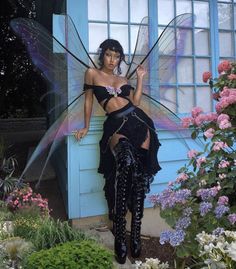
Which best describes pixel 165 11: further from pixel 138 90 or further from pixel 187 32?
pixel 138 90

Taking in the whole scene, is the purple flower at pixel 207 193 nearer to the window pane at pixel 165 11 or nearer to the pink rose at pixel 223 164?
the pink rose at pixel 223 164

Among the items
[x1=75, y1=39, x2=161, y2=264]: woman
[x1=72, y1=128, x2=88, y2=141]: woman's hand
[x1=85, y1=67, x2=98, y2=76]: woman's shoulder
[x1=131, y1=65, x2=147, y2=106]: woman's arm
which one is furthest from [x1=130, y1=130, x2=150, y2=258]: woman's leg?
[x1=85, y1=67, x2=98, y2=76]: woman's shoulder

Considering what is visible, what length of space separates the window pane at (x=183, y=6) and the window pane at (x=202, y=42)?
270mm

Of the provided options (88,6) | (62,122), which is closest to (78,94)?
(62,122)

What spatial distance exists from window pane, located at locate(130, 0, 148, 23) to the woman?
525 millimetres

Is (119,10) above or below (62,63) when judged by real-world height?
above

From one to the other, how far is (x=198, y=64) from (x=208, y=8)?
0.71m

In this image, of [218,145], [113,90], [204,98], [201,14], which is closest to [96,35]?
[113,90]

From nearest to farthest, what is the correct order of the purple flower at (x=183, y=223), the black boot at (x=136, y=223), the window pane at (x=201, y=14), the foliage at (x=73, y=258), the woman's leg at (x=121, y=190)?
the purple flower at (x=183, y=223) < the foliage at (x=73, y=258) < the woman's leg at (x=121, y=190) < the black boot at (x=136, y=223) < the window pane at (x=201, y=14)

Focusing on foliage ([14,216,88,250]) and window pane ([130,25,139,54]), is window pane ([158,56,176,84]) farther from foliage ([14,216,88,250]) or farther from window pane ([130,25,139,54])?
foliage ([14,216,88,250])

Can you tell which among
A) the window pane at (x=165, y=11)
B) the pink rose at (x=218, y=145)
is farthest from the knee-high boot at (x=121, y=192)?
the window pane at (x=165, y=11)

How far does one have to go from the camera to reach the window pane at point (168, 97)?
4.47 metres

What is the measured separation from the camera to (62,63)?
13.4 ft

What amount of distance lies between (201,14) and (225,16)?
0.38 meters
